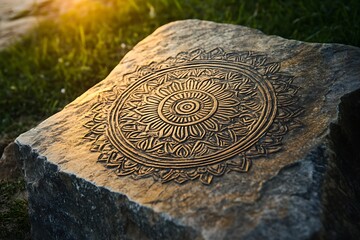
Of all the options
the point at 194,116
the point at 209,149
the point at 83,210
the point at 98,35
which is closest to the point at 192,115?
the point at 194,116

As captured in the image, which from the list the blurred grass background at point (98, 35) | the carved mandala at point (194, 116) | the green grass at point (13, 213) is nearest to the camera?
the carved mandala at point (194, 116)

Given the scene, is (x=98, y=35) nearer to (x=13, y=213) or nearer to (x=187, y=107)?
(x=13, y=213)

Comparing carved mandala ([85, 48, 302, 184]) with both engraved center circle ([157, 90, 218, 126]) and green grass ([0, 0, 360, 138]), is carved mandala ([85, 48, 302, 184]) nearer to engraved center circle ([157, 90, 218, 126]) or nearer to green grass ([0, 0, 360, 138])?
engraved center circle ([157, 90, 218, 126])

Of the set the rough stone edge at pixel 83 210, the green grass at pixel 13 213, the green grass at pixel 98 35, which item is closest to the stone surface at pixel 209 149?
the rough stone edge at pixel 83 210

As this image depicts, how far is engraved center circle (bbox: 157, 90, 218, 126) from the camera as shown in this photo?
285 cm

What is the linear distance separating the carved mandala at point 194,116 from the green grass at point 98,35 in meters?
1.28

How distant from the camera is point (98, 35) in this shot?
496 centimetres

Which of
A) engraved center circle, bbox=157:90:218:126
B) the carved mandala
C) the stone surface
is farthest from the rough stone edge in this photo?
engraved center circle, bbox=157:90:218:126

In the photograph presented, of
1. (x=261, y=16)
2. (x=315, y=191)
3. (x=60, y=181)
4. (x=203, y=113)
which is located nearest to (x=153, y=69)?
(x=203, y=113)

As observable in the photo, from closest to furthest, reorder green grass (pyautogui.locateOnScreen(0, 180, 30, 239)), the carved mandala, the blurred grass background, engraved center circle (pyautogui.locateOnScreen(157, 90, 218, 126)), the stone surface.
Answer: the stone surface < the carved mandala < engraved center circle (pyautogui.locateOnScreen(157, 90, 218, 126)) < green grass (pyautogui.locateOnScreen(0, 180, 30, 239)) < the blurred grass background

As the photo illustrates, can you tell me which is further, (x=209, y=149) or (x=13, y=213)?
(x=13, y=213)

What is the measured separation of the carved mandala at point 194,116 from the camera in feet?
8.43

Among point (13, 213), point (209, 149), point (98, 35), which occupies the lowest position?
point (13, 213)

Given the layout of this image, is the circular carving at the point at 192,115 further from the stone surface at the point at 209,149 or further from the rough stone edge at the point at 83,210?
the rough stone edge at the point at 83,210
